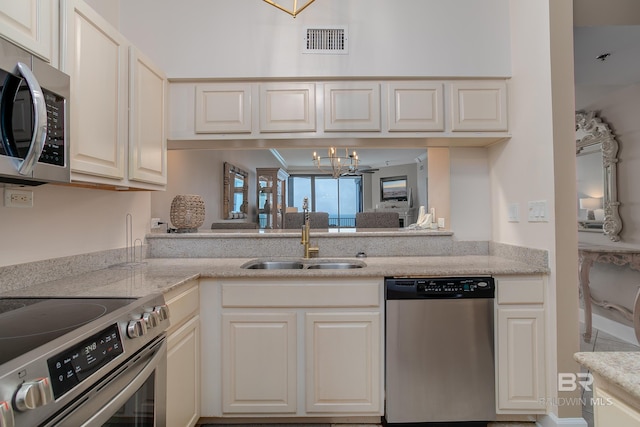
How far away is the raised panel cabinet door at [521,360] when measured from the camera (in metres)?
1.76

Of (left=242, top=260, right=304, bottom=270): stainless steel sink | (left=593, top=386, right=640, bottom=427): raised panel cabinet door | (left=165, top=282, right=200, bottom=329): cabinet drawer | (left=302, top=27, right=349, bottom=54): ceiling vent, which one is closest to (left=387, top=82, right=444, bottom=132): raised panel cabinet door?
(left=302, top=27, right=349, bottom=54): ceiling vent

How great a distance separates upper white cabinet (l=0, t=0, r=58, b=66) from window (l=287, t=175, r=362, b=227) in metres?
8.59

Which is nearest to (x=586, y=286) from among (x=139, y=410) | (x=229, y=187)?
(x=139, y=410)

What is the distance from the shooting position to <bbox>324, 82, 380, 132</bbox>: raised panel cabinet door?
2.15 metres

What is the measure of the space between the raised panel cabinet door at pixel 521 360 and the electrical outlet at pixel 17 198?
240 centimetres

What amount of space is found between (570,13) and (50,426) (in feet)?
9.01

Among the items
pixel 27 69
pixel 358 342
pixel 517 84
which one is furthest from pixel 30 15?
pixel 517 84

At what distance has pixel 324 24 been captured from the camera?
86.4 inches

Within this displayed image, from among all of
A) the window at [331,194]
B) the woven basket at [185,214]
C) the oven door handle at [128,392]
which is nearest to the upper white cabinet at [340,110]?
the woven basket at [185,214]

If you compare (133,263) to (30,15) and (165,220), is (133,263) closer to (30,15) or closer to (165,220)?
(165,220)

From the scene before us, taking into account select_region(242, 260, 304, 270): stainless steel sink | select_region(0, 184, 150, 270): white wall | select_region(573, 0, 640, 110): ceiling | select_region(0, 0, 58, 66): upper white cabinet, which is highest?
select_region(573, 0, 640, 110): ceiling

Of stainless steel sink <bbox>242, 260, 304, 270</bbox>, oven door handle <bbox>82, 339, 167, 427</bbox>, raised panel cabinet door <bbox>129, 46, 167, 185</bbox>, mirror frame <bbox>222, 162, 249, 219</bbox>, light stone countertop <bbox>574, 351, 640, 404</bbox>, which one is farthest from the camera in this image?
mirror frame <bbox>222, 162, 249, 219</bbox>

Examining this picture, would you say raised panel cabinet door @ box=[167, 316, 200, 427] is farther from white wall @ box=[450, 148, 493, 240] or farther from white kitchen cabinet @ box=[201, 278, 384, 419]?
white wall @ box=[450, 148, 493, 240]

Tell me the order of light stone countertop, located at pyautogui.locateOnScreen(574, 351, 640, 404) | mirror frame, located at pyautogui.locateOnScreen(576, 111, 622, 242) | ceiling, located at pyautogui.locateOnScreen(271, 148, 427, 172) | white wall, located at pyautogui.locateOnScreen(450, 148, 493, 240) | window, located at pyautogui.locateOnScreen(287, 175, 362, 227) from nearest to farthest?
light stone countertop, located at pyautogui.locateOnScreen(574, 351, 640, 404)
white wall, located at pyautogui.locateOnScreen(450, 148, 493, 240)
mirror frame, located at pyautogui.locateOnScreen(576, 111, 622, 242)
ceiling, located at pyautogui.locateOnScreen(271, 148, 427, 172)
window, located at pyautogui.locateOnScreen(287, 175, 362, 227)
